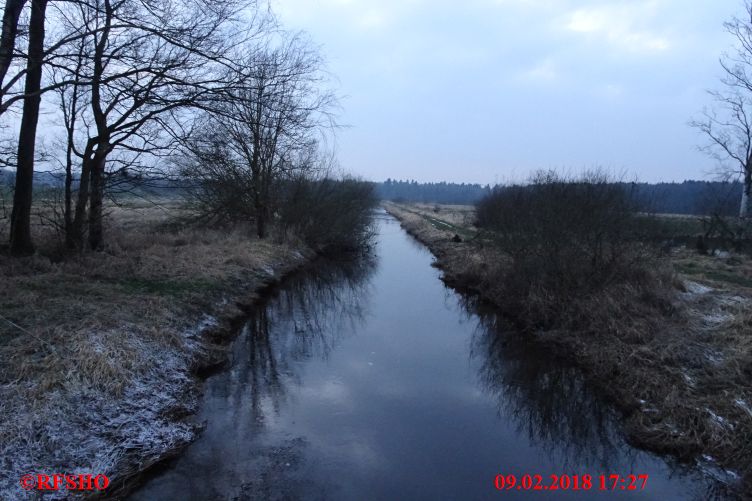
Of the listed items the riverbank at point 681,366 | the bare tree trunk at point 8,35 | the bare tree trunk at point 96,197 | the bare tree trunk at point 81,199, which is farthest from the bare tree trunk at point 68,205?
the riverbank at point 681,366

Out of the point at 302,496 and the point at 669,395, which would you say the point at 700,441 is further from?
the point at 302,496

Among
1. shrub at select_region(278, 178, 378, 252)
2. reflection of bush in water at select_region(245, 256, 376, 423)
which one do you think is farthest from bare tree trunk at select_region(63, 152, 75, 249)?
shrub at select_region(278, 178, 378, 252)

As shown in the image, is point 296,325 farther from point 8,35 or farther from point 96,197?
point 8,35

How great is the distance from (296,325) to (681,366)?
7.61m

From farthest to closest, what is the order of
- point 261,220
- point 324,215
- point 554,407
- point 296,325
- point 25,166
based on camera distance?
point 324,215, point 261,220, point 296,325, point 25,166, point 554,407

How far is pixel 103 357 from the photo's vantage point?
19.2ft

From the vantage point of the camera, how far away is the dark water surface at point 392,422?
5027 mm

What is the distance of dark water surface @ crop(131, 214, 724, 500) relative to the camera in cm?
503

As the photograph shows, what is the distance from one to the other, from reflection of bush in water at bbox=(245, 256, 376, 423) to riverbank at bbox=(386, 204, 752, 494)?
15.7 ft

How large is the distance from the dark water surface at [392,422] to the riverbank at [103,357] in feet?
1.58

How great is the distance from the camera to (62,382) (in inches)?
206
